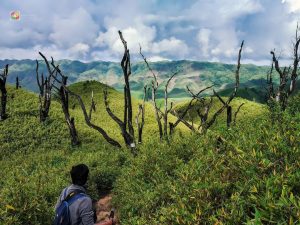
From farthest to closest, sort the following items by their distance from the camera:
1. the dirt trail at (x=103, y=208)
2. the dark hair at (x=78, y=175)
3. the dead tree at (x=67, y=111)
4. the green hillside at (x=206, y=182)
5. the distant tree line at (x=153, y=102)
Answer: the dead tree at (x=67, y=111), the distant tree line at (x=153, y=102), the dirt trail at (x=103, y=208), the dark hair at (x=78, y=175), the green hillside at (x=206, y=182)

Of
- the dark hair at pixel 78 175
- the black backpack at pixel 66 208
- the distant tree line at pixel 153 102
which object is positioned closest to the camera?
the black backpack at pixel 66 208

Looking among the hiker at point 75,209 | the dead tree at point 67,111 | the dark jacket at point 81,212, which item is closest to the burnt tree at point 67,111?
the dead tree at point 67,111

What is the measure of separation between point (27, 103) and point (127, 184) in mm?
43174

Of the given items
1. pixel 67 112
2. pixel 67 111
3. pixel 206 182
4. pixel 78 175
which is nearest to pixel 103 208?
pixel 78 175

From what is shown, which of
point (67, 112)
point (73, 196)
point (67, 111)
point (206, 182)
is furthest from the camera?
point (67, 111)

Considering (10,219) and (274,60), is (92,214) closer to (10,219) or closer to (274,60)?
(10,219)

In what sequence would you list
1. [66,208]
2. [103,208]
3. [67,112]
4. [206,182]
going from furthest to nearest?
[67,112] < [103,208] < [206,182] < [66,208]

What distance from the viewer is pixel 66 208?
8.70 meters

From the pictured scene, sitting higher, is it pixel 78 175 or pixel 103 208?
pixel 78 175

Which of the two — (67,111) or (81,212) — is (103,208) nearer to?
(81,212)

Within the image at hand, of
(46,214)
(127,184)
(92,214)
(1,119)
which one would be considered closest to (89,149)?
(1,119)

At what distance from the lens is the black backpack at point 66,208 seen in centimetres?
865

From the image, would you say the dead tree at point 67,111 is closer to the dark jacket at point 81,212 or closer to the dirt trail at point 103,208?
the dirt trail at point 103,208

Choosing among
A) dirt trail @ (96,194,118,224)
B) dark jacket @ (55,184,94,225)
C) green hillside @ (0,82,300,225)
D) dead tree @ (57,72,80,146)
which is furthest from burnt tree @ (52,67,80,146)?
dark jacket @ (55,184,94,225)
